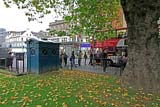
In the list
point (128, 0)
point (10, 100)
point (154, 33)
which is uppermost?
point (128, 0)

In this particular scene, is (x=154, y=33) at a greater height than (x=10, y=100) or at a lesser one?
greater

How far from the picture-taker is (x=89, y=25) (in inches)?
1248

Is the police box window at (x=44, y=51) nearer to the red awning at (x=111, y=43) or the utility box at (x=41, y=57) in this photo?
the utility box at (x=41, y=57)

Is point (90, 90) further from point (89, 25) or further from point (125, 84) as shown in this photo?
point (89, 25)

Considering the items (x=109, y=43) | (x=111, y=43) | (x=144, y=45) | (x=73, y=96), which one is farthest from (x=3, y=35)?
(x=73, y=96)

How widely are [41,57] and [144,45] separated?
22.1 feet

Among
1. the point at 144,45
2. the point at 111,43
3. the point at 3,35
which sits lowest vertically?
the point at 144,45

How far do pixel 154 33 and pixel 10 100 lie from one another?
558cm

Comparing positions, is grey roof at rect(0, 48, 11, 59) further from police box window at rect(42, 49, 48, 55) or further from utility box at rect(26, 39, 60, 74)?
police box window at rect(42, 49, 48, 55)

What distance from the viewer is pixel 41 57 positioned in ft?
55.7

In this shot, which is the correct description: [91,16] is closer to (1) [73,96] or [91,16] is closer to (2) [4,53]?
(2) [4,53]

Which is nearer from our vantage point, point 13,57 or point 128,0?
point 128,0

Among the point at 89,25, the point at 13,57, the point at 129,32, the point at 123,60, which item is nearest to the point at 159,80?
the point at 129,32

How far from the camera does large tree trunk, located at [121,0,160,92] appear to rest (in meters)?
11.6
